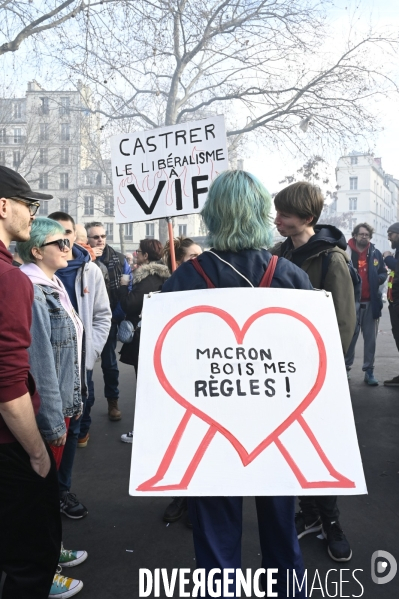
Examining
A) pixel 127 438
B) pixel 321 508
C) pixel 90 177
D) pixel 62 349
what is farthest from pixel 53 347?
pixel 90 177

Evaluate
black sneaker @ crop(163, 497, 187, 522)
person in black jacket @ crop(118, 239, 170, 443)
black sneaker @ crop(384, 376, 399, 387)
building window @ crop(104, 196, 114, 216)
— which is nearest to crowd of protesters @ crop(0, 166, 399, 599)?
black sneaker @ crop(163, 497, 187, 522)

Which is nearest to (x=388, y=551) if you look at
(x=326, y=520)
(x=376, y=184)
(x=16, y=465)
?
(x=326, y=520)

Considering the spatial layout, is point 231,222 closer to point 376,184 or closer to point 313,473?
point 313,473

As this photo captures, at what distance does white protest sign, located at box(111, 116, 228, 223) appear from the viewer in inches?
154

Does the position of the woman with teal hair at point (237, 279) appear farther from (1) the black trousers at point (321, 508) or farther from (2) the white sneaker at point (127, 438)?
(2) the white sneaker at point (127, 438)

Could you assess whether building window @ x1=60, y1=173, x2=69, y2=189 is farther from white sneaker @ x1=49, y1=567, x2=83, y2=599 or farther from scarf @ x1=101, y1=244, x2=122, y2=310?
white sneaker @ x1=49, y1=567, x2=83, y2=599

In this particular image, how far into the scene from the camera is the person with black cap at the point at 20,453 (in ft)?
5.49

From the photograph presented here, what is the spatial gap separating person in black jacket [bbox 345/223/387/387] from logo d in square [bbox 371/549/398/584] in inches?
156

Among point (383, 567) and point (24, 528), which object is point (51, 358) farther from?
point (383, 567)

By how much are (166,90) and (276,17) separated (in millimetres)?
5469

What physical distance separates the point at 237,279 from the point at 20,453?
A: 3.24 feet

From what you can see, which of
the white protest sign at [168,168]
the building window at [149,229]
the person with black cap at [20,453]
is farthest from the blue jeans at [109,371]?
the building window at [149,229]

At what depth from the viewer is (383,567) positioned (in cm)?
267

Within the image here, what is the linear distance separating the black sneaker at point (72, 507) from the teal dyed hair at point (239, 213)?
2.22 m
